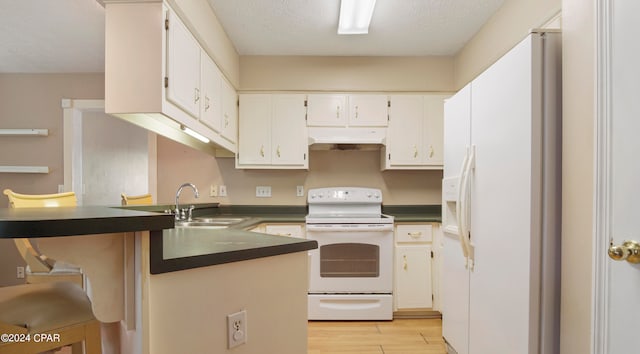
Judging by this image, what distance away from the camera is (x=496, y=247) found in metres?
1.47

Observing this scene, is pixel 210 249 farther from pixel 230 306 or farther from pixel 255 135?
pixel 255 135

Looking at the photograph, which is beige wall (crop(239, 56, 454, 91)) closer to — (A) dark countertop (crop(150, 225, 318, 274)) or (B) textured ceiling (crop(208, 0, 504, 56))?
(B) textured ceiling (crop(208, 0, 504, 56))

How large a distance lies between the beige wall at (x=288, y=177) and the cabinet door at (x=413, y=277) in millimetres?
653

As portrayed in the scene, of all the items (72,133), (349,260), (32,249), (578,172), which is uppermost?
(72,133)

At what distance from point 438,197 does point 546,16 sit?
1840 mm

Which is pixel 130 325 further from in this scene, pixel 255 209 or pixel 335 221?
pixel 255 209

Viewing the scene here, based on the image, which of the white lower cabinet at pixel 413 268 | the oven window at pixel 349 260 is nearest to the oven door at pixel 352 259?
the oven window at pixel 349 260

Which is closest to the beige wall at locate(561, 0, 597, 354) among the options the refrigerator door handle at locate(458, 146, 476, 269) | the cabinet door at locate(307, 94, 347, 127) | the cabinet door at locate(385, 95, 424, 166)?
the refrigerator door handle at locate(458, 146, 476, 269)

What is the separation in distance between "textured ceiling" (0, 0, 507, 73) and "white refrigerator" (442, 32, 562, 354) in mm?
1018

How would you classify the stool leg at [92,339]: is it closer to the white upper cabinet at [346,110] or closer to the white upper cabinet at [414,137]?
the white upper cabinet at [346,110]

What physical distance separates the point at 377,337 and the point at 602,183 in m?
1.84

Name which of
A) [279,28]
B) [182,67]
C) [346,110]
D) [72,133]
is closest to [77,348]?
[182,67]

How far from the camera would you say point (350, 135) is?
9.77 feet

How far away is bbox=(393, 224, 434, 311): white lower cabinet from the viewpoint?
270 centimetres
